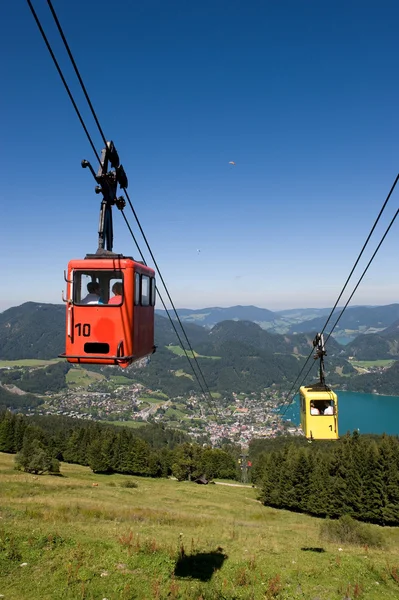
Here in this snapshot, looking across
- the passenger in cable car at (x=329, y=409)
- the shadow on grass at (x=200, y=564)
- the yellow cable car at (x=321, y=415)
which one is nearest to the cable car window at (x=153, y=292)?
the shadow on grass at (x=200, y=564)

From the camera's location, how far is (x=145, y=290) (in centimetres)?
965

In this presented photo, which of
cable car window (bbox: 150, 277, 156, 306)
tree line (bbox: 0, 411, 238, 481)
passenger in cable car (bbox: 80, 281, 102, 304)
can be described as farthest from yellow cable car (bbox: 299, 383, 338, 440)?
tree line (bbox: 0, 411, 238, 481)

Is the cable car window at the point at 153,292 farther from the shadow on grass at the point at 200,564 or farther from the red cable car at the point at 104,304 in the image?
the shadow on grass at the point at 200,564

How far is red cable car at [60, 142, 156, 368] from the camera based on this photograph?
8297 millimetres

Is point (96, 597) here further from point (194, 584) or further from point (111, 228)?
point (111, 228)

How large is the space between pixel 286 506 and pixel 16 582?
50173mm

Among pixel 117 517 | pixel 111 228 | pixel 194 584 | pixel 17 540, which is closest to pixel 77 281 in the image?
pixel 111 228

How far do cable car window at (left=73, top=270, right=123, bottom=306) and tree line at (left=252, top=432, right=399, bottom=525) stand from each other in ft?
Result: 175

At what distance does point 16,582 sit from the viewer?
35.8 feet

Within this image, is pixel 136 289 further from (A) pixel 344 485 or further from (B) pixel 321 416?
(A) pixel 344 485

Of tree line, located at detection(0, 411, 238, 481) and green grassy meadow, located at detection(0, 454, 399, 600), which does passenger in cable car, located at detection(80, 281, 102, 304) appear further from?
tree line, located at detection(0, 411, 238, 481)

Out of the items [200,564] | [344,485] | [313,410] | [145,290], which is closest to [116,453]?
[344,485]

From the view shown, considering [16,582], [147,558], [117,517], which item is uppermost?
[16,582]

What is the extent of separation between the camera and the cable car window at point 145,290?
9.35m
